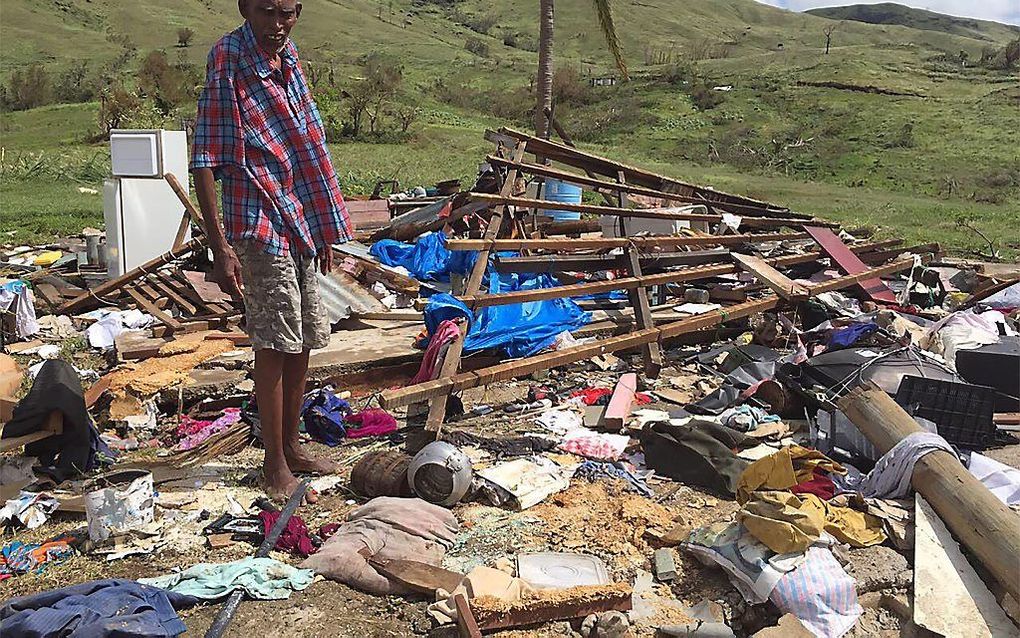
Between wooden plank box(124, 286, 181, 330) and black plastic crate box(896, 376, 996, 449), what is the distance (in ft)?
16.3

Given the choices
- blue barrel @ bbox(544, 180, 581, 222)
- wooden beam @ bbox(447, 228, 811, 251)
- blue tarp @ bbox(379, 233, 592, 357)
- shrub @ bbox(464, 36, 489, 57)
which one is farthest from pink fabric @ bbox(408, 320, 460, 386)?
shrub @ bbox(464, 36, 489, 57)

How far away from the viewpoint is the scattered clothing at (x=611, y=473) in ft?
11.7

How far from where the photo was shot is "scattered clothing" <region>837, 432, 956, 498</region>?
328cm

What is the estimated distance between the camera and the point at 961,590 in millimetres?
2648

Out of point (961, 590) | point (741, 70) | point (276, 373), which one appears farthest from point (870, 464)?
point (741, 70)

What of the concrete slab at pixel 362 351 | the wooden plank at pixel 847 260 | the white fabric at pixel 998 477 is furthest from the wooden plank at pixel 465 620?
the wooden plank at pixel 847 260

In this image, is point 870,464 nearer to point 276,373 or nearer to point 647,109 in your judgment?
point 276,373

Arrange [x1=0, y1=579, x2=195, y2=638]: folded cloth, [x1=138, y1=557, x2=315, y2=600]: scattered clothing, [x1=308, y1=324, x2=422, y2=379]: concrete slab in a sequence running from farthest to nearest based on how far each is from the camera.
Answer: [x1=308, y1=324, x2=422, y2=379]: concrete slab < [x1=138, y1=557, x2=315, y2=600]: scattered clothing < [x1=0, y1=579, x2=195, y2=638]: folded cloth

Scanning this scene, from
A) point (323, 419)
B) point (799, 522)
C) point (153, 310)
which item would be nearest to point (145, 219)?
point (153, 310)

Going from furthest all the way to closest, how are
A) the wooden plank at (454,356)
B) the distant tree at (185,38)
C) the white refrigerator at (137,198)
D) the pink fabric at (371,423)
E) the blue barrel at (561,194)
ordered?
the distant tree at (185,38), the blue barrel at (561,194), the white refrigerator at (137,198), the pink fabric at (371,423), the wooden plank at (454,356)

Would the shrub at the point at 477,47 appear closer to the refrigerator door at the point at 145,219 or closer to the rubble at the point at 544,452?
the refrigerator door at the point at 145,219

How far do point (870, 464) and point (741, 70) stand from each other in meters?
41.5

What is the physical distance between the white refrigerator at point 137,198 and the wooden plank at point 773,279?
571 cm

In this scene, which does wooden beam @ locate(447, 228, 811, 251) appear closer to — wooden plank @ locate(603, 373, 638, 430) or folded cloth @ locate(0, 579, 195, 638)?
wooden plank @ locate(603, 373, 638, 430)
